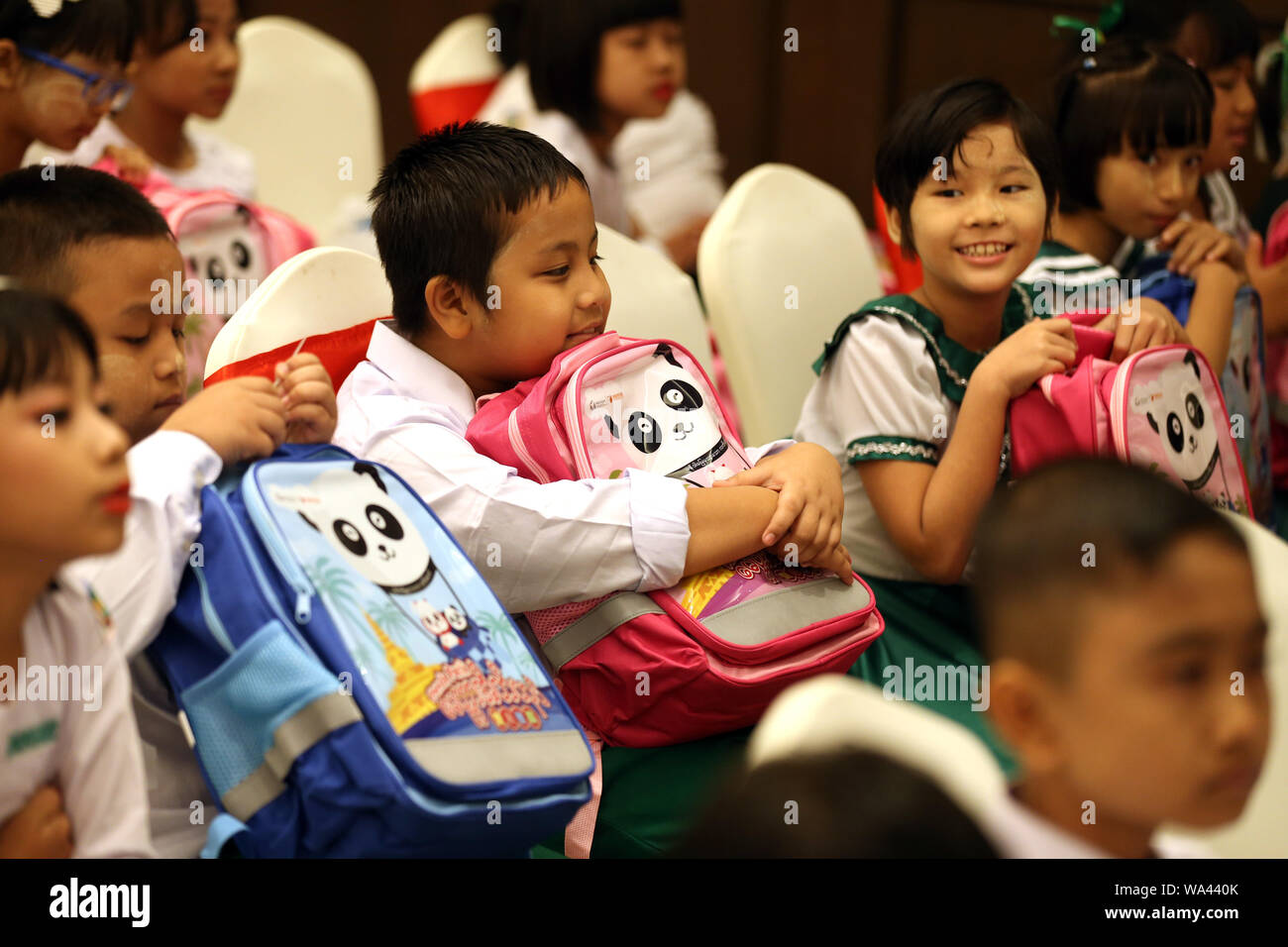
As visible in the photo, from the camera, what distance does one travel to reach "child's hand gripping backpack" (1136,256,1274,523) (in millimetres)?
2238

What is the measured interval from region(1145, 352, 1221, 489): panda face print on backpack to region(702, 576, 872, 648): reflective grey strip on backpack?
0.45 metres

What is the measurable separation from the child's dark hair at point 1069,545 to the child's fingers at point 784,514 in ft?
1.68

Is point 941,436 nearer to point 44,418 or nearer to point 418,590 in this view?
point 418,590

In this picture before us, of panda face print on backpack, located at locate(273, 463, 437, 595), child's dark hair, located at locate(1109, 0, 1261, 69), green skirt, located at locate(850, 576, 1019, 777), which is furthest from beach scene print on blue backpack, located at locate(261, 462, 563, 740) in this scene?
child's dark hair, located at locate(1109, 0, 1261, 69)

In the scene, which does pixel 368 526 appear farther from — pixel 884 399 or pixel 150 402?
pixel 884 399

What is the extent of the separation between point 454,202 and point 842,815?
3.63ft

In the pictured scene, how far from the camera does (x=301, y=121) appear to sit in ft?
11.2

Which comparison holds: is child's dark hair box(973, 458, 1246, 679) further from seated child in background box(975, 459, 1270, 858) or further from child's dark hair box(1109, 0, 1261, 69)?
child's dark hair box(1109, 0, 1261, 69)

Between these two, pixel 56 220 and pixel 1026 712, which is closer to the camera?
pixel 1026 712

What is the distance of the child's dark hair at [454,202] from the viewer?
162cm

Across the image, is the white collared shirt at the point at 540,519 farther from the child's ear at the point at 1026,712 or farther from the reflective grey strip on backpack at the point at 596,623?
the child's ear at the point at 1026,712

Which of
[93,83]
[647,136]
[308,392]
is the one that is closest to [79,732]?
[308,392]

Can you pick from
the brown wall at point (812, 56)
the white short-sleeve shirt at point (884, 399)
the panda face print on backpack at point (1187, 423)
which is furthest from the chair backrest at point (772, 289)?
the brown wall at point (812, 56)
